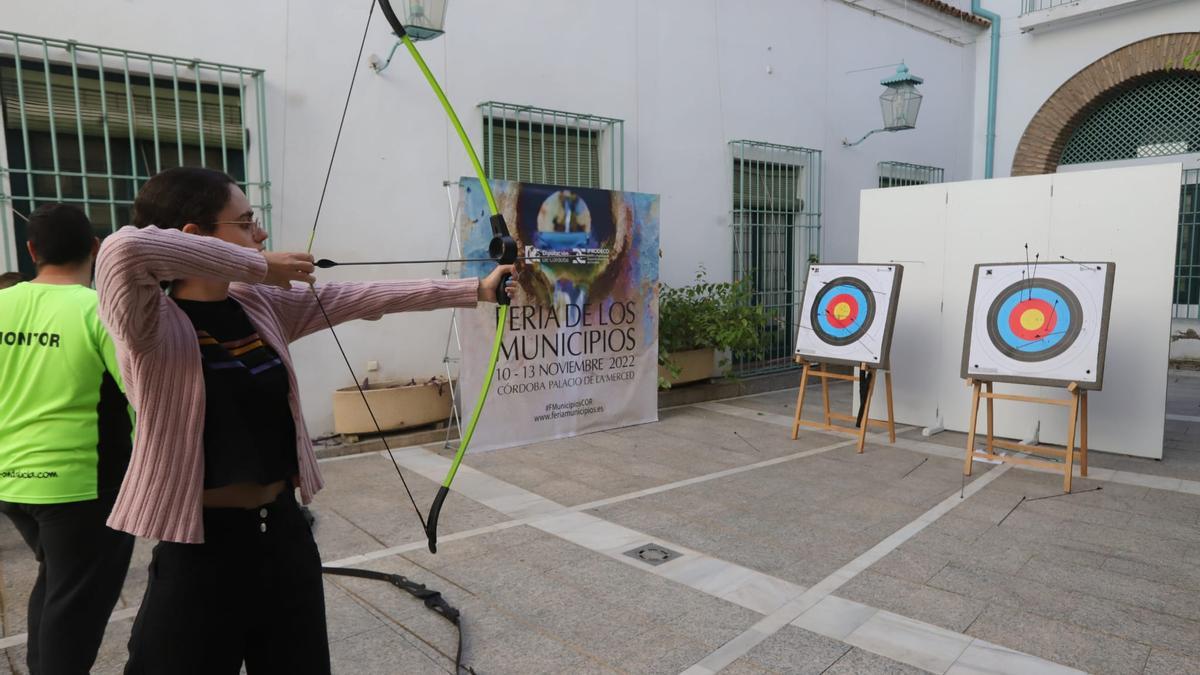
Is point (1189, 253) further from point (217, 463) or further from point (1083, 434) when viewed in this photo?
point (217, 463)

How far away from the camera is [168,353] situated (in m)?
1.21

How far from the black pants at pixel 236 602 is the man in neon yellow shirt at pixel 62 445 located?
481mm

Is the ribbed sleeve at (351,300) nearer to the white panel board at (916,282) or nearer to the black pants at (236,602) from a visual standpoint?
the black pants at (236,602)

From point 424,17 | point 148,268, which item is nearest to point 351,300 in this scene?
point 148,268

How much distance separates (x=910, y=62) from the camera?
903 centimetres

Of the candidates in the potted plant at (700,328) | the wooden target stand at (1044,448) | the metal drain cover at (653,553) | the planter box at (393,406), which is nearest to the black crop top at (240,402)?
the metal drain cover at (653,553)

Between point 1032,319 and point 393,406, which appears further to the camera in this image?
point 393,406

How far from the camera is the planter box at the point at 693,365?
20.8ft

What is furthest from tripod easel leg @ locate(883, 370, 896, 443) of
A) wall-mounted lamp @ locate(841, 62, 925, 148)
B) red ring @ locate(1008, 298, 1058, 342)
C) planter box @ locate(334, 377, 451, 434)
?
wall-mounted lamp @ locate(841, 62, 925, 148)

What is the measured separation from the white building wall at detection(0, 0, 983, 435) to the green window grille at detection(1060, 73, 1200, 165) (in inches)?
101

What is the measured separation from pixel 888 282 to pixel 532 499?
2.93 meters

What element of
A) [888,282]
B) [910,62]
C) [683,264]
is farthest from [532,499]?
[910,62]

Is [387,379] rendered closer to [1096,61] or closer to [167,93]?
[167,93]

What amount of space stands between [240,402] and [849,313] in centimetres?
462
